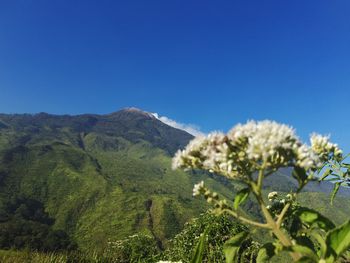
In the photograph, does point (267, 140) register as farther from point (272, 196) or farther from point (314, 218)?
point (272, 196)

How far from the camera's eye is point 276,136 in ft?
10.2

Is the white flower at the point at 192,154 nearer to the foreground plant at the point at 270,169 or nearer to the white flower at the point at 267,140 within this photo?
the foreground plant at the point at 270,169

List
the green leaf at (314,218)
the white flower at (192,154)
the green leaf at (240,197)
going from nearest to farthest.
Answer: the green leaf at (314,218) < the green leaf at (240,197) < the white flower at (192,154)

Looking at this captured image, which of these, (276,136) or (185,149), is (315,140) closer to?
(276,136)

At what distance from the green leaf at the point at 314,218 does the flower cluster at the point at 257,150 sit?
0.36 metres

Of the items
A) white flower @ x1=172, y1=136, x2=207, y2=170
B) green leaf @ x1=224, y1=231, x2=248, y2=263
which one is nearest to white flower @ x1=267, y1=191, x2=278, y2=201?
white flower @ x1=172, y1=136, x2=207, y2=170

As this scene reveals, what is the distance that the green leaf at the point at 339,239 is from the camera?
2738mm

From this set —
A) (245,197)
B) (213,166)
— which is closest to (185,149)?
(213,166)

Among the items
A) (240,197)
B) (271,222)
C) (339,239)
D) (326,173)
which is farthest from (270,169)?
(326,173)

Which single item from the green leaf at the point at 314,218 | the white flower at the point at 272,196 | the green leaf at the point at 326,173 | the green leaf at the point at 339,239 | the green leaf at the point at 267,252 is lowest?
the green leaf at the point at 267,252

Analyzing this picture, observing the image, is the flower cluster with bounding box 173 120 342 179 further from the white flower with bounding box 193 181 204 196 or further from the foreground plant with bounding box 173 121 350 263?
the white flower with bounding box 193 181 204 196

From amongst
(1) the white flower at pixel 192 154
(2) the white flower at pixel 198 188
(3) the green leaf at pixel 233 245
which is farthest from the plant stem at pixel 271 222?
(1) the white flower at pixel 192 154

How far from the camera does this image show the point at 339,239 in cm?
278

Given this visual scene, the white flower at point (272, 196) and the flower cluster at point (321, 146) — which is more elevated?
the flower cluster at point (321, 146)
